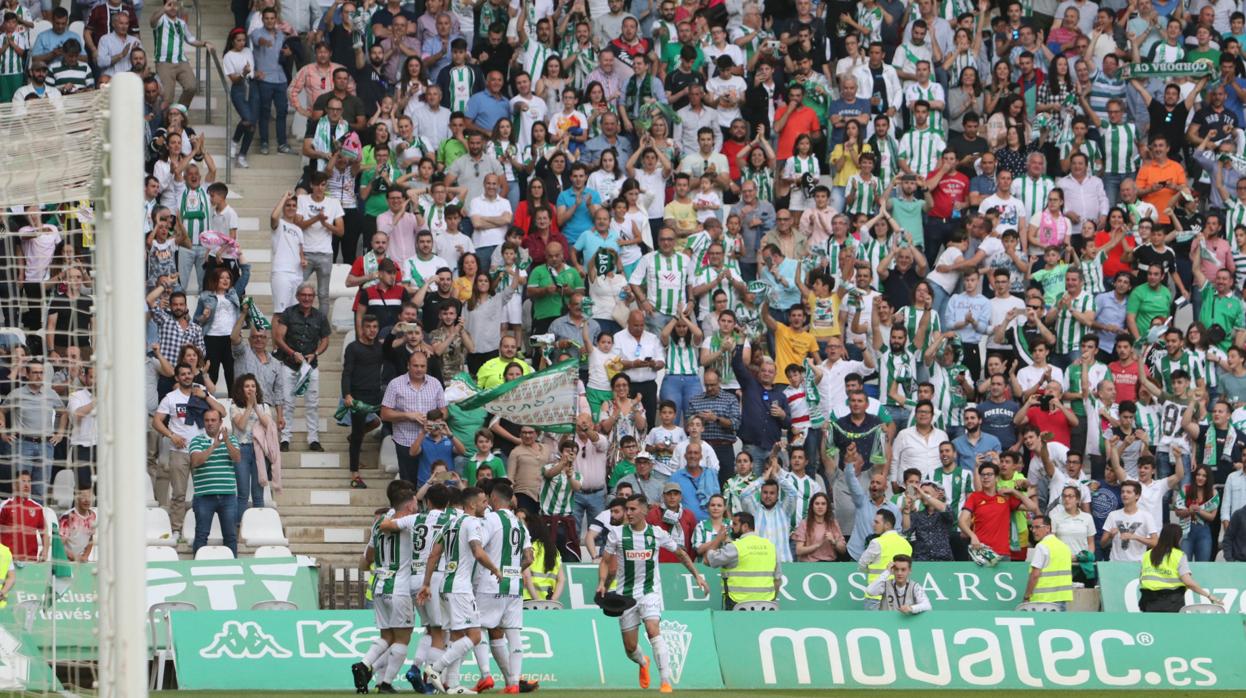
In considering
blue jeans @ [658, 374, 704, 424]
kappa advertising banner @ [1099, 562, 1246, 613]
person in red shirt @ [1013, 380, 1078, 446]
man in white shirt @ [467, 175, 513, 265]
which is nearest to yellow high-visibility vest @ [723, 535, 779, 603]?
blue jeans @ [658, 374, 704, 424]

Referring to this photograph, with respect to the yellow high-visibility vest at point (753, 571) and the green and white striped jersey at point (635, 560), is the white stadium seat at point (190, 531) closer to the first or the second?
the green and white striped jersey at point (635, 560)

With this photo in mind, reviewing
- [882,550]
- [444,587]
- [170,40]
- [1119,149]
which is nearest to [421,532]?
[444,587]

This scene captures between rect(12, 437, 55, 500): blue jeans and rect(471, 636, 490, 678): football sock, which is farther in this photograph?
rect(471, 636, 490, 678): football sock

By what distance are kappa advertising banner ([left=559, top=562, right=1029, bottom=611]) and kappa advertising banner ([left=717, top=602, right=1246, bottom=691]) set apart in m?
1.24

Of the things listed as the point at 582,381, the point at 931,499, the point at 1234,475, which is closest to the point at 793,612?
the point at 931,499

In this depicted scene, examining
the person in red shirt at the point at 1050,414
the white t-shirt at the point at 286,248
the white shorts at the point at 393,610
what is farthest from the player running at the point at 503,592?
the person in red shirt at the point at 1050,414

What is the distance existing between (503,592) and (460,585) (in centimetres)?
38

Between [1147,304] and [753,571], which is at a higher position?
[1147,304]

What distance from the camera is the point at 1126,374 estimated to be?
22719 millimetres

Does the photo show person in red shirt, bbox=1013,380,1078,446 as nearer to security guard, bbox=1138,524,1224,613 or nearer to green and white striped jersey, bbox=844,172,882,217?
security guard, bbox=1138,524,1224,613

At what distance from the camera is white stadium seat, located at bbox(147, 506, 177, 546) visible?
20.1m

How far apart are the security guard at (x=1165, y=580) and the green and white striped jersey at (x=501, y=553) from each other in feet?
22.8

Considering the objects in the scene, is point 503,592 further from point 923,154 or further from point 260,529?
point 923,154

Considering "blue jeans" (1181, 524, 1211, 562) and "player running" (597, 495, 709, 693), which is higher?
→ "player running" (597, 495, 709, 693)
